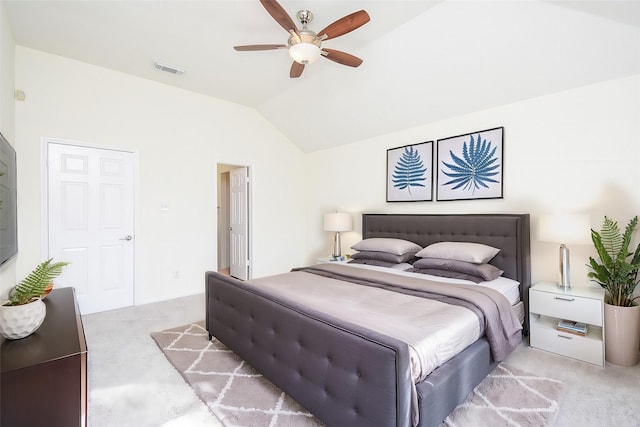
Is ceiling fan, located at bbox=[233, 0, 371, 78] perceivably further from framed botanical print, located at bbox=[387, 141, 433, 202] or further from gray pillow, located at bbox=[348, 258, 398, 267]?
gray pillow, located at bbox=[348, 258, 398, 267]

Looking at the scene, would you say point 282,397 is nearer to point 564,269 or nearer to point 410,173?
point 564,269

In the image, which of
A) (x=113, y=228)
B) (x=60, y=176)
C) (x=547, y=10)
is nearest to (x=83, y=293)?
(x=113, y=228)

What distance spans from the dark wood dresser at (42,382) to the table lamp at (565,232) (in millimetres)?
3294

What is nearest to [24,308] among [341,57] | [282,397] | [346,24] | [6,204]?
[6,204]

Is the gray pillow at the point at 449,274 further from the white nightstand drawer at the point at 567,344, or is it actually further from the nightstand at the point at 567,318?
the white nightstand drawer at the point at 567,344

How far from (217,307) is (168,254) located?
1.94 meters

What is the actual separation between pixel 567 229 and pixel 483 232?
0.78 meters

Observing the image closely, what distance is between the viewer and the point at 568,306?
2.42m

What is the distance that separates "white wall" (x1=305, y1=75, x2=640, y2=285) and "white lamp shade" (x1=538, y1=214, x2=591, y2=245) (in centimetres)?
38

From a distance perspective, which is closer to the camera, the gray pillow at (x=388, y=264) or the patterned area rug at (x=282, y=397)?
the patterned area rug at (x=282, y=397)

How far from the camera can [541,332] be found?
256cm

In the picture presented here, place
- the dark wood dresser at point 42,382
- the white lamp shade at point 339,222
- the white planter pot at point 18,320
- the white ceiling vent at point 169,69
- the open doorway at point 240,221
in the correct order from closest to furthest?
the dark wood dresser at point 42,382
the white planter pot at point 18,320
the white ceiling vent at point 169,69
the white lamp shade at point 339,222
the open doorway at point 240,221

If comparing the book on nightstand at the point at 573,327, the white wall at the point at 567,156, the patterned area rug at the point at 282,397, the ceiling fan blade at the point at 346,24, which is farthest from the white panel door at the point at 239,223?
the book on nightstand at the point at 573,327

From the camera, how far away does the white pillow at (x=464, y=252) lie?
2801 millimetres
